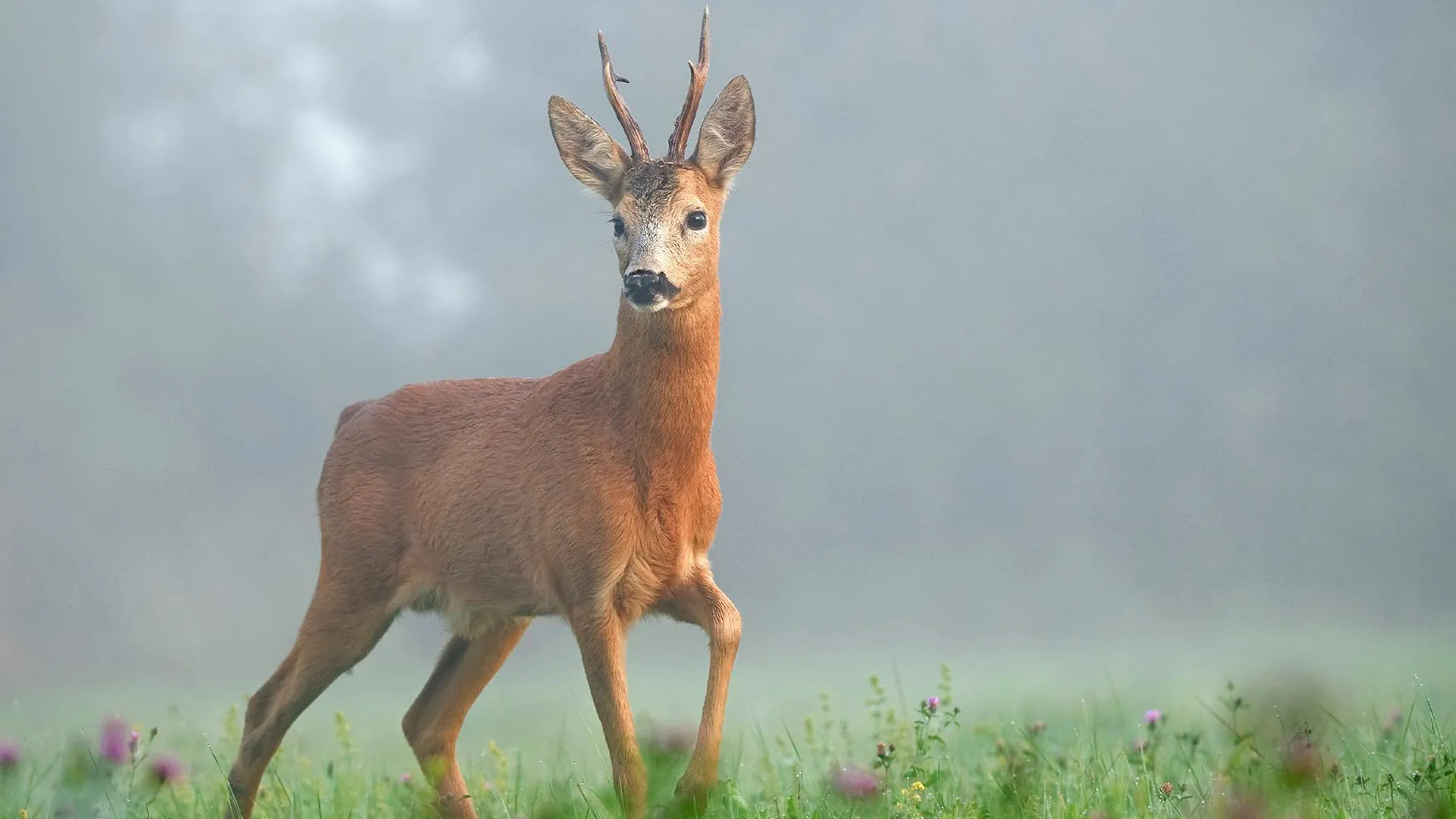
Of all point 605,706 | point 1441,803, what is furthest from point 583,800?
point 1441,803

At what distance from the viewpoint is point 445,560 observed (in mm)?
6430

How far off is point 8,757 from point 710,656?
2951mm

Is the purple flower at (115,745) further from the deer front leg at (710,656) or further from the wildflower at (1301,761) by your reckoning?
the wildflower at (1301,761)

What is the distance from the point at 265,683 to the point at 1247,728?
4213mm

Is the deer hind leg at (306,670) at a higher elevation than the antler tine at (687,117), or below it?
below

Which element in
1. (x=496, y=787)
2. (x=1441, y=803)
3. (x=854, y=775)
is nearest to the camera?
(x=1441, y=803)

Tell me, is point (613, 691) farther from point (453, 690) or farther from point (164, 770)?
point (164, 770)

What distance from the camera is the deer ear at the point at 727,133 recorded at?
5926mm

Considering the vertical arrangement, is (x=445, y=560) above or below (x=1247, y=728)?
above

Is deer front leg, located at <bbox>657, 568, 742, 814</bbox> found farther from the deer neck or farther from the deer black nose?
the deer black nose

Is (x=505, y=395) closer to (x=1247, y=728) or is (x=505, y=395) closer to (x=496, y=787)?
(x=496, y=787)

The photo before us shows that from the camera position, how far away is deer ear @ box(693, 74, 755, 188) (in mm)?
5926

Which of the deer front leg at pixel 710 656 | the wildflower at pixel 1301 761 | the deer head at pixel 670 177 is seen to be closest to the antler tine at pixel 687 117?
the deer head at pixel 670 177

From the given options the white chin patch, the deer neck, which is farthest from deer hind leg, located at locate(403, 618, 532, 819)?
the white chin patch
